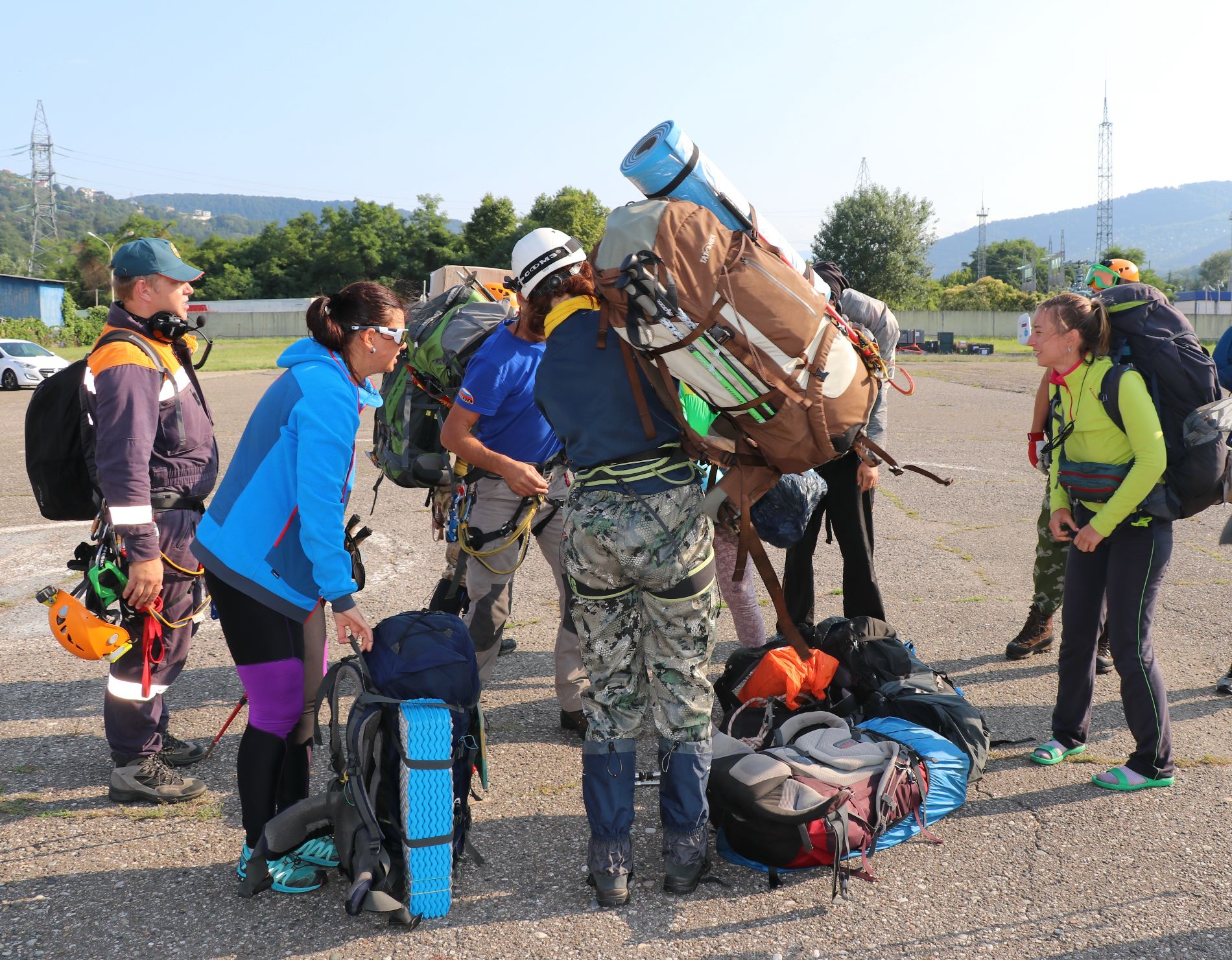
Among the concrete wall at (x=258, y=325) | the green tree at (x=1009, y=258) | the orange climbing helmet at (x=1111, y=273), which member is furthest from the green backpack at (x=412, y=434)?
the green tree at (x=1009, y=258)

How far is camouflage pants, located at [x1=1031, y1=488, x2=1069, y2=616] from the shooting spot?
5.12 m

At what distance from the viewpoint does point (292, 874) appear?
3010 millimetres

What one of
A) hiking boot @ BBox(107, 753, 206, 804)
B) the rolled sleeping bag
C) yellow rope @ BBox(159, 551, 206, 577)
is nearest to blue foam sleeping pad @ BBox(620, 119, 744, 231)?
the rolled sleeping bag

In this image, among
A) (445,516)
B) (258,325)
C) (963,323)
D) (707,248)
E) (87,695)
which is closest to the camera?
(707,248)

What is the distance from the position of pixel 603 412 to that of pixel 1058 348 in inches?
85.7

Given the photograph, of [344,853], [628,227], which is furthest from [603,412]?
[344,853]

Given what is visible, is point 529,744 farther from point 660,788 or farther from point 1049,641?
point 1049,641

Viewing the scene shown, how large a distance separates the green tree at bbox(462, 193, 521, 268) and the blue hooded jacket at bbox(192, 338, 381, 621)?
70.9m

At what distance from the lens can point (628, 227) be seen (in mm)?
2615

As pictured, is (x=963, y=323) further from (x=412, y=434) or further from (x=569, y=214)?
(x=412, y=434)

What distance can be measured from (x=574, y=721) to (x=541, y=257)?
222 centimetres

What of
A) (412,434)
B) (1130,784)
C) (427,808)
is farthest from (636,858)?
(412,434)

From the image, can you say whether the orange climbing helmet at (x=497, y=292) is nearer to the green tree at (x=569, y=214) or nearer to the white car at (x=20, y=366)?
the white car at (x=20, y=366)

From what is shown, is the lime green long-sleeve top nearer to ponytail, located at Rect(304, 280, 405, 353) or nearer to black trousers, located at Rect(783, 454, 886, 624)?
black trousers, located at Rect(783, 454, 886, 624)
